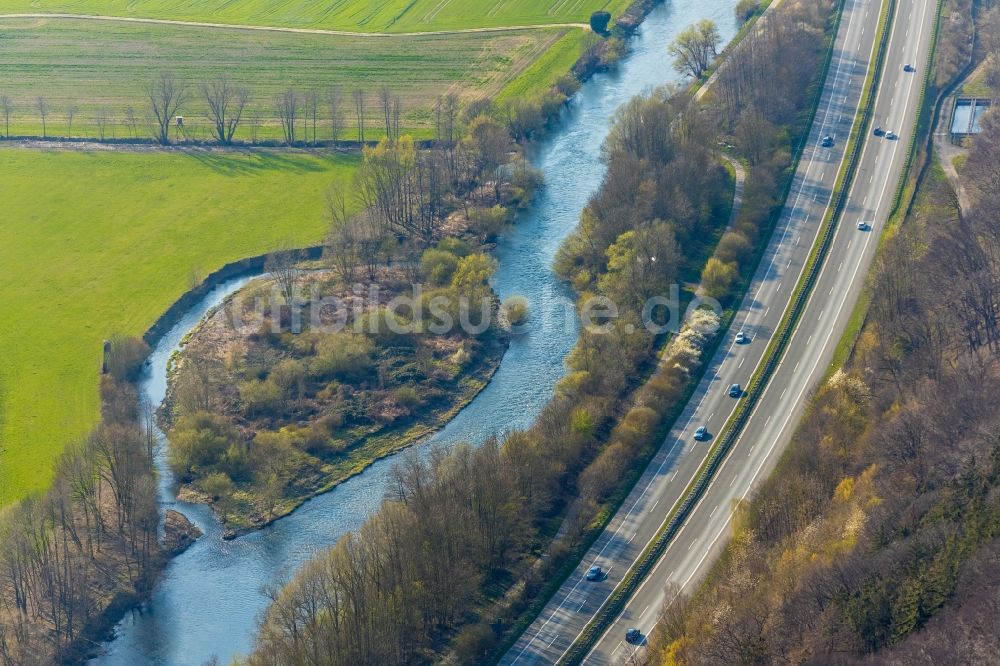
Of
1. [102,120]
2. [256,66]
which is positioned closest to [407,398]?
[102,120]

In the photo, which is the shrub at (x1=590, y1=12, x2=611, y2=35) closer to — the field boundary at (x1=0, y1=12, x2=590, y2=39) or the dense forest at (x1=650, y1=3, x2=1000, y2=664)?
the field boundary at (x1=0, y1=12, x2=590, y2=39)

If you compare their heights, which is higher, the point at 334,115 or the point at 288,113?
the point at 288,113

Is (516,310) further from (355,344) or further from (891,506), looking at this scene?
(891,506)

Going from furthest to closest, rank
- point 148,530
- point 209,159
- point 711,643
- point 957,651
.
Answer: point 209,159, point 148,530, point 711,643, point 957,651

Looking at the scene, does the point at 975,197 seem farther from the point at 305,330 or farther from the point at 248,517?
the point at 248,517

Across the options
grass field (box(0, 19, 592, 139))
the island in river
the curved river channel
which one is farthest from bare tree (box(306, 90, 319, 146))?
the island in river

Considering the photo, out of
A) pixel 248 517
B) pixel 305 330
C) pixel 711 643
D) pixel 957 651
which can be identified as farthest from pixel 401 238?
pixel 957 651
